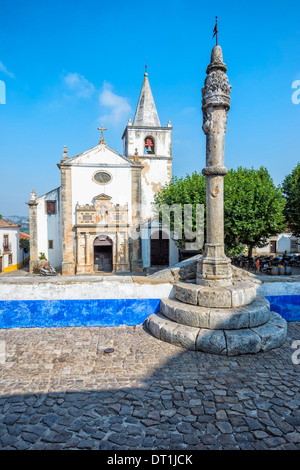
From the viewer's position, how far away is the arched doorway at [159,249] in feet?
75.4

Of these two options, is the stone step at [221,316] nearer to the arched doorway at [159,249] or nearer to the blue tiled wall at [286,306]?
the blue tiled wall at [286,306]

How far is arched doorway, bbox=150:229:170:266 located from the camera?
23.0 m

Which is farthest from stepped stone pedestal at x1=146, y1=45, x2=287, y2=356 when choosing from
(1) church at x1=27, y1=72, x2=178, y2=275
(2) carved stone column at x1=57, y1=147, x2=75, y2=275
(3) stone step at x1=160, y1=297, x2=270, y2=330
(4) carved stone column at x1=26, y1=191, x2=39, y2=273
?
(4) carved stone column at x1=26, y1=191, x2=39, y2=273

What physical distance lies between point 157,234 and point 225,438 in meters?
19.9

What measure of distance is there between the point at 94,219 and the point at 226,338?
16159 mm

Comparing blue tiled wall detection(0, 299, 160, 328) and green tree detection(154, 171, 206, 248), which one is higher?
green tree detection(154, 171, 206, 248)

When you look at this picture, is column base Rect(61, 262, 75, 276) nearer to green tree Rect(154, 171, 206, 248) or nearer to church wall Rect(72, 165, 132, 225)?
church wall Rect(72, 165, 132, 225)

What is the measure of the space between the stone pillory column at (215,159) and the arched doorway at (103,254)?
574 inches

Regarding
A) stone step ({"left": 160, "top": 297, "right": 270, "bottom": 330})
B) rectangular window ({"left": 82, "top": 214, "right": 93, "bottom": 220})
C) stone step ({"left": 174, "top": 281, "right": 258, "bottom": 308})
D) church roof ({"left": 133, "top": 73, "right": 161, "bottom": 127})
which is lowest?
stone step ({"left": 160, "top": 297, "right": 270, "bottom": 330})

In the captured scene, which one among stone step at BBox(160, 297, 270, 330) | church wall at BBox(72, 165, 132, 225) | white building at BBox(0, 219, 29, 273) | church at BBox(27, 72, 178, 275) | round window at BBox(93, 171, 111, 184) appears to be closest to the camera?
stone step at BBox(160, 297, 270, 330)

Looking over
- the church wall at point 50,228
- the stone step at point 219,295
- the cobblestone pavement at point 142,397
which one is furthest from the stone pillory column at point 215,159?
the church wall at point 50,228

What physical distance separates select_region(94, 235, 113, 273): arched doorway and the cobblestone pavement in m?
15.0

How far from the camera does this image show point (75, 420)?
11.6 ft
